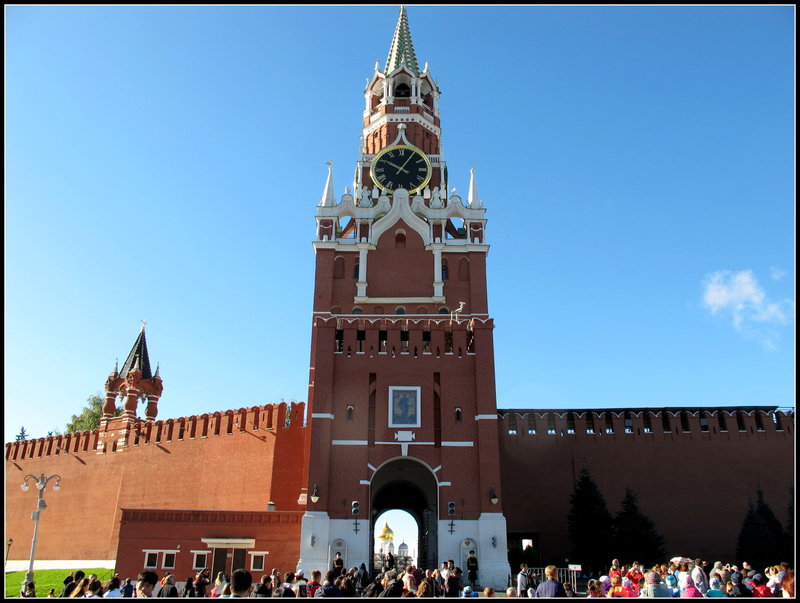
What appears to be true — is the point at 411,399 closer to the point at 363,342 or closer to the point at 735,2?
the point at 363,342

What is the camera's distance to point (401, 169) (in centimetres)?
3444

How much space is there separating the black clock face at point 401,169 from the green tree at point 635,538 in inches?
709

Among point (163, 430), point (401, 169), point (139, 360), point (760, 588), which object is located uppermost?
point (401, 169)

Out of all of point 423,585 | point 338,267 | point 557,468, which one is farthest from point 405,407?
point 423,585

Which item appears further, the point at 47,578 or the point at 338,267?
the point at 338,267

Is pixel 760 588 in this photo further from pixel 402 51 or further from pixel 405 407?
A: pixel 402 51

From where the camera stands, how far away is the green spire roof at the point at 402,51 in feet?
130

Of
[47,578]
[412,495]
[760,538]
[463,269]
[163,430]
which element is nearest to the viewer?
[760,538]

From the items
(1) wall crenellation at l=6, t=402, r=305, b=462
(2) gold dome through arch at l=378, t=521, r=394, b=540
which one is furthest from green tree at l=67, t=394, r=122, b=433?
(2) gold dome through arch at l=378, t=521, r=394, b=540

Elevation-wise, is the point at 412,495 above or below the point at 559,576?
above

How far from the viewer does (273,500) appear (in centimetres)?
2738

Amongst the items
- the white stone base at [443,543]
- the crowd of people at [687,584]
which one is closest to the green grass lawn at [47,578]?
the white stone base at [443,543]

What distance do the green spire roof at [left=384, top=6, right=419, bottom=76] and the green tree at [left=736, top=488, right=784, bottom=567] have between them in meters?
28.7

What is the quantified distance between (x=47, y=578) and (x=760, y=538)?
30.4 m
